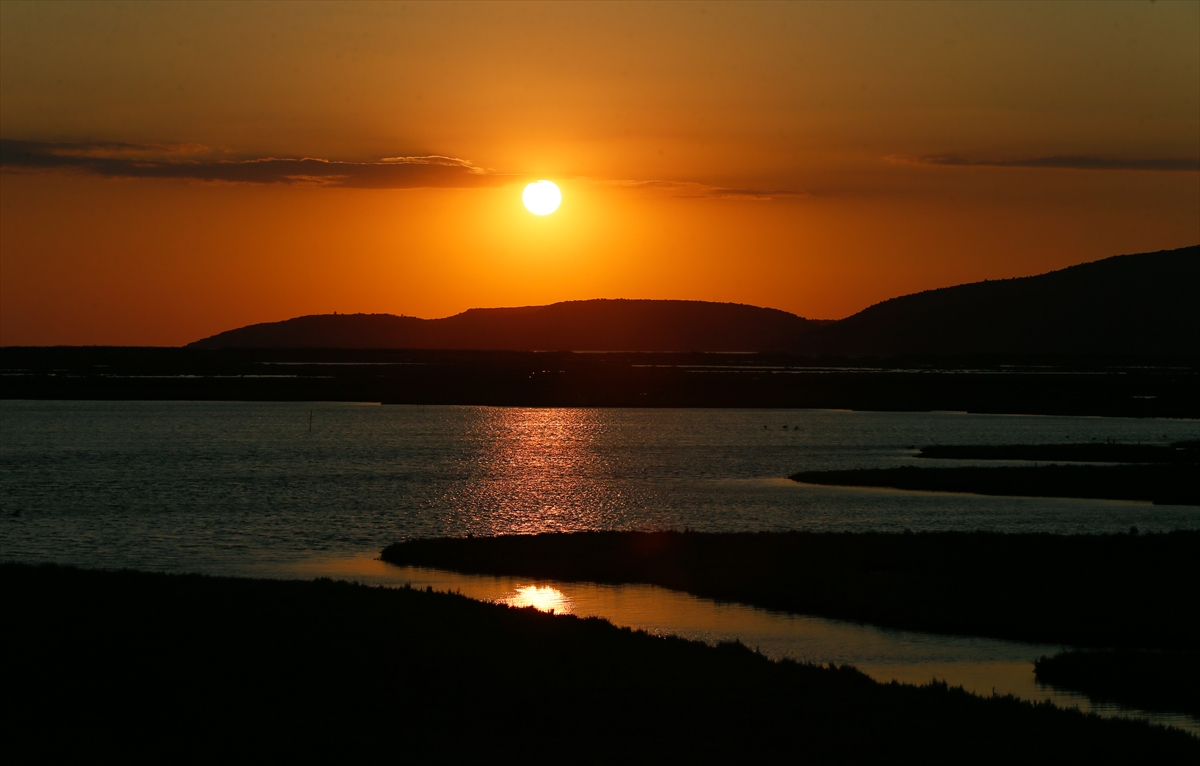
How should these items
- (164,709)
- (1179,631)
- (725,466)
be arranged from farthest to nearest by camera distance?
1. (725,466)
2. (1179,631)
3. (164,709)

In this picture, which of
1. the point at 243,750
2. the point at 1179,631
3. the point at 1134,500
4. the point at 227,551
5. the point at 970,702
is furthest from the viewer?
the point at 1134,500

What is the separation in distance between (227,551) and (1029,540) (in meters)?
24.9

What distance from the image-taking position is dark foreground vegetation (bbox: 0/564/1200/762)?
15.9 m

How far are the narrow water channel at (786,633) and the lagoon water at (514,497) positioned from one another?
0.26 ft

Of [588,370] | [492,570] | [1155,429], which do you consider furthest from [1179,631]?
[588,370]

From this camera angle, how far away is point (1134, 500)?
162 ft

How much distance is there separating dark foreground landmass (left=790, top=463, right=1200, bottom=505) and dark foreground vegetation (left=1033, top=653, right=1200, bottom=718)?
2779cm

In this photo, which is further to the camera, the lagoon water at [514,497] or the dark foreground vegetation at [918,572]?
the lagoon water at [514,497]

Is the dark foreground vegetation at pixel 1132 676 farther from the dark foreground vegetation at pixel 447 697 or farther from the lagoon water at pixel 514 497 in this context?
the dark foreground vegetation at pixel 447 697

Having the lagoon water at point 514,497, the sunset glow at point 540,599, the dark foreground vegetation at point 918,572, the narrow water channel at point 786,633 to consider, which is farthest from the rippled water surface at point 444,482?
the sunset glow at point 540,599

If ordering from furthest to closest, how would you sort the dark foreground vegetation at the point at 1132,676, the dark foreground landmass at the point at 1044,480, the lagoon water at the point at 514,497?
the dark foreground landmass at the point at 1044,480, the lagoon water at the point at 514,497, the dark foreground vegetation at the point at 1132,676

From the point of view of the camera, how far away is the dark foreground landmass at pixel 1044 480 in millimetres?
50969

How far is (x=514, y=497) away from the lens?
53688 millimetres

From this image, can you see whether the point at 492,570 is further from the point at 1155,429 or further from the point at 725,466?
the point at 1155,429
